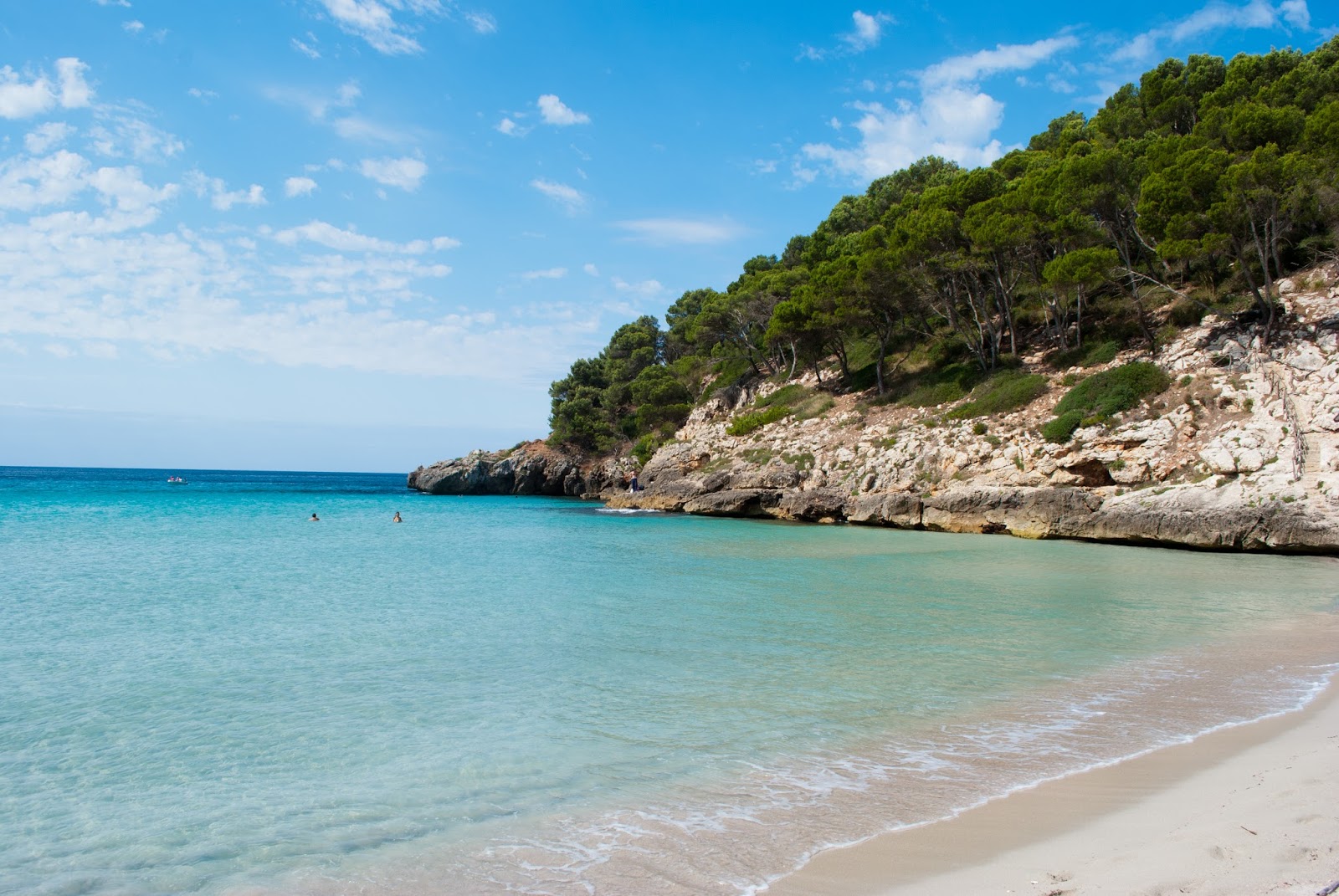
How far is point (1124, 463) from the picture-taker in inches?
1006

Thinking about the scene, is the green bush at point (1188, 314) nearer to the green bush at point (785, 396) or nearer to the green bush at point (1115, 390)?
the green bush at point (1115, 390)

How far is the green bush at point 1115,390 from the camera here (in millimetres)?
27703

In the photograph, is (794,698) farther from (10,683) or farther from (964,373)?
(964,373)

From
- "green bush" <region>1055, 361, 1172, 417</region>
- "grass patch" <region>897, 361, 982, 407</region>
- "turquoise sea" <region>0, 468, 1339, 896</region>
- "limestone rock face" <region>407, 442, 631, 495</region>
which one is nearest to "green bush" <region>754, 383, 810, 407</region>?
"grass patch" <region>897, 361, 982, 407</region>

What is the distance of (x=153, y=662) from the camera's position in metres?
8.97

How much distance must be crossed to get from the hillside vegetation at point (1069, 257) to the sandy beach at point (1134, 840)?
83.4 ft

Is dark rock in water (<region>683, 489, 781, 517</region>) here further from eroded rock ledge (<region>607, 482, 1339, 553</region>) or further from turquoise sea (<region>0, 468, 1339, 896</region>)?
turquoise sea (<region>0, 468, 1339, 896</region>)

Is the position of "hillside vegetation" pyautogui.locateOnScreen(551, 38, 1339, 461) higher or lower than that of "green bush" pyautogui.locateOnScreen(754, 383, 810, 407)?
higher

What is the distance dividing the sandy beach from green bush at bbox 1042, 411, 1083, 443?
80.2ft

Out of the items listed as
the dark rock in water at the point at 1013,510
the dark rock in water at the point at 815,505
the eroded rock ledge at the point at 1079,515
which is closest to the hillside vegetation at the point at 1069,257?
the dark rock in water at the point at 1013,510

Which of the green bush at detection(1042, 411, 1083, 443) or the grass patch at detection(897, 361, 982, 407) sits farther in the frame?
the grass patch at detection(897, 361, 982, 407)

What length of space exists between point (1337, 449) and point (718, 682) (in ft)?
73.4

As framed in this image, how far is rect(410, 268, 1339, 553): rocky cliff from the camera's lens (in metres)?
21.5

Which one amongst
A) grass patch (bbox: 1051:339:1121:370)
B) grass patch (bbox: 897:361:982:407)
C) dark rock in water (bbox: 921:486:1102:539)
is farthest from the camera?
grass patch (bbox: 897:361:982:407)
